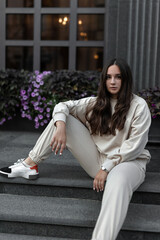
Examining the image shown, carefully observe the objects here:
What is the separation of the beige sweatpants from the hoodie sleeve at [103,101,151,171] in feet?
0.20

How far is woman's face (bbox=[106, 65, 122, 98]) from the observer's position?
2.60m

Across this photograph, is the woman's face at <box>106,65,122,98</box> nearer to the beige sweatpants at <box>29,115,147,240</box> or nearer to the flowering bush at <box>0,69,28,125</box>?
the beige sweatpants at <box>29,115,147,240</box>

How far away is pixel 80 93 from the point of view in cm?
469

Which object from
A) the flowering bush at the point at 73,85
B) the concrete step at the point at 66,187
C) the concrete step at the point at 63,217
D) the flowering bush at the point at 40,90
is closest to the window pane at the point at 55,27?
the flowering bush at the point at 40,90

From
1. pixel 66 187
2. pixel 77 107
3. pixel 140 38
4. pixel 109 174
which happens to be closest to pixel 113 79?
pixel 77 107

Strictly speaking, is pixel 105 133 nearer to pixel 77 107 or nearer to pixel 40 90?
pixel 77 107

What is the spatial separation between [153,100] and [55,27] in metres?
2.29

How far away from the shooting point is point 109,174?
2.33 m

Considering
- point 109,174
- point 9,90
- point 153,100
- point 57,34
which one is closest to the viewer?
point 109,174

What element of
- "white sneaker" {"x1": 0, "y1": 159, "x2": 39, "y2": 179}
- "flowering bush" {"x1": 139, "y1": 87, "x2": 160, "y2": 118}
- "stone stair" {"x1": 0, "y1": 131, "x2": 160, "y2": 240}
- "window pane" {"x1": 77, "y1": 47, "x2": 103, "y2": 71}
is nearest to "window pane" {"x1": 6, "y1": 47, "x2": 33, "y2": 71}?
"window pane" {"x1": 77, "y1": 47, "x2": 103, "y2": 71}

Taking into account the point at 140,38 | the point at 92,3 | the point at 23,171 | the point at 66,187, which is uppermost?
the point at 92,3

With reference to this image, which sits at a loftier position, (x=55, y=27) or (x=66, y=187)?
(x=55, y=27)

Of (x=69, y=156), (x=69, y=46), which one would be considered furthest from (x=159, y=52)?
(x=69, y=156)

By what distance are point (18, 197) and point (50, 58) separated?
3.30 m
